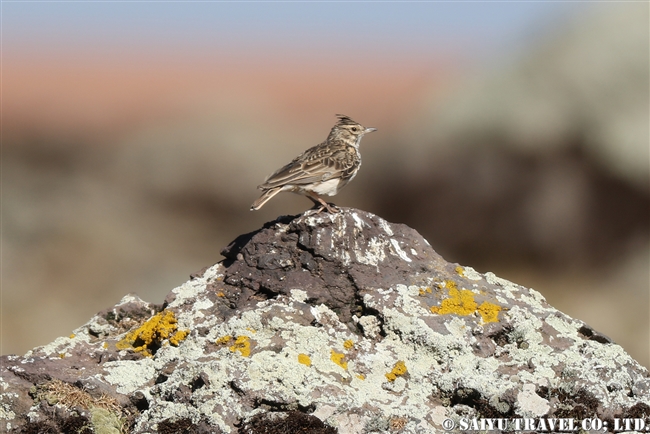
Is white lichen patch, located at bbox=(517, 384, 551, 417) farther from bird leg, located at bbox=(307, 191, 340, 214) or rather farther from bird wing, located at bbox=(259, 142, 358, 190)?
bird wing, located at bbox=(259, 142, 358, 190)

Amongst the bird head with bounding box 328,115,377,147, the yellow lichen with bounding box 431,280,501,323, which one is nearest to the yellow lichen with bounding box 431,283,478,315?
the yellow lichen with bounding box 431,280,501,323

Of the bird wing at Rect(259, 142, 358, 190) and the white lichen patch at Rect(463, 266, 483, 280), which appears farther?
the bird wing at Rect(259, 142, 358, 190)

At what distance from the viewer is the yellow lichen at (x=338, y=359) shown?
6.26 metres

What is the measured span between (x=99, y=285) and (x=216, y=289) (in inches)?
525

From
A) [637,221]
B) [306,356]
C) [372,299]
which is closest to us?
[306,356]

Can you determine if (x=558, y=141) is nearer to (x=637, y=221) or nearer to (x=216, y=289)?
(x=637, y=221)

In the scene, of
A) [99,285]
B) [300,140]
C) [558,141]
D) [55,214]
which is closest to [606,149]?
[558,141]

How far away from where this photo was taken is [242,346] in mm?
6352

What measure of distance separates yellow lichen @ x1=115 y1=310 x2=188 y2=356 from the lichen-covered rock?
13 millimetres

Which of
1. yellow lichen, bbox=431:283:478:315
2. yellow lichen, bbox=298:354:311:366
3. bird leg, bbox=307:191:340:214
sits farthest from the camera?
bird leg, bbox=307:191:340:214

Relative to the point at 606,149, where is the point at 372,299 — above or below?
below

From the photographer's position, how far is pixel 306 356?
245 inches

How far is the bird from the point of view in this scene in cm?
886

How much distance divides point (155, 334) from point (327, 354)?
5.03ft
